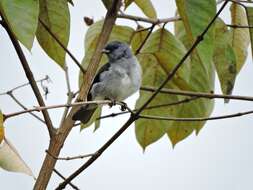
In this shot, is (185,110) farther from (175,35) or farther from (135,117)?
(135,117)

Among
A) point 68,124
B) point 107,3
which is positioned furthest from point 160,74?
point 68,124

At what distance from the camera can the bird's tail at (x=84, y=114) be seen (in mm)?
1619

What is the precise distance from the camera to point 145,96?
196cm

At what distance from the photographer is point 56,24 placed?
168cm

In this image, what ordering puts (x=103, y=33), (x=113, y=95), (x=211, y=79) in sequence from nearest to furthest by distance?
(x=103, y=33) → (x=211, y=79) → (x=113, y=95)

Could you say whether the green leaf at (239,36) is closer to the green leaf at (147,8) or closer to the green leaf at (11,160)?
the green leaf at (147,8)

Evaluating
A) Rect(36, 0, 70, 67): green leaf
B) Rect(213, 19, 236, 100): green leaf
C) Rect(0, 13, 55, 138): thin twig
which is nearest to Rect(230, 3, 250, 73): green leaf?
Rect(213, 19, 236, 100): green leaf

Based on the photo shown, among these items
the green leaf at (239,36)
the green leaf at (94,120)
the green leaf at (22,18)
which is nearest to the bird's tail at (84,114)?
the green leaf at (94,120)

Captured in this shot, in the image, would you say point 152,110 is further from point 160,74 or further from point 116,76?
point 116,76

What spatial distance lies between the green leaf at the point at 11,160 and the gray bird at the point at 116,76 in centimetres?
85

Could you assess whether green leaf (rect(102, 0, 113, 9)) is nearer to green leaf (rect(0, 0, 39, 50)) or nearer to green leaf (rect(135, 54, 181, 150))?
green leaf (rect(135, 54, 181, 150))

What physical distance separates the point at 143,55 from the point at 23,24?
812 millimetres

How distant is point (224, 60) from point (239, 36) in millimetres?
199

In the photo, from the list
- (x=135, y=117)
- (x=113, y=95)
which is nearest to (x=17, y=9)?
(x=135, y=117)
